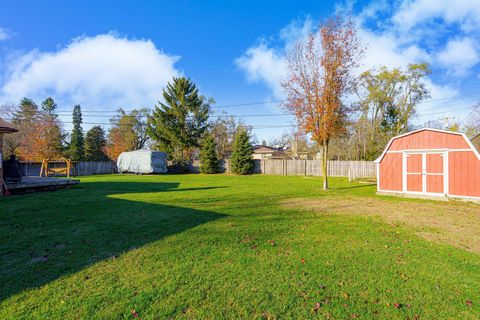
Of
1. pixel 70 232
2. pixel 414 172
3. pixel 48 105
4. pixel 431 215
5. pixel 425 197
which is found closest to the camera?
pixel 70 232

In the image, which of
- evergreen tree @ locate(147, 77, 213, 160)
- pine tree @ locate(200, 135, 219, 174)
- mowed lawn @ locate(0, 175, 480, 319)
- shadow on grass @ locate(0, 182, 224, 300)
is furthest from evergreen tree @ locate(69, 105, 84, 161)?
mowed lawn @ locate(0, 175, 480, 319)

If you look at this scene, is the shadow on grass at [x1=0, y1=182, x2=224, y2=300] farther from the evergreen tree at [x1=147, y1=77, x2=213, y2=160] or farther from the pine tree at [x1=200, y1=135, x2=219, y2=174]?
the evergreen tree at [x1=147, y1=77, x2=213, y2=160]

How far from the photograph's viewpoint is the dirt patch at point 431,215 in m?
4.84

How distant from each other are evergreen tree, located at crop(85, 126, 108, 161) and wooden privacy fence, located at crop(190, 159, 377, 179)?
2215 cm

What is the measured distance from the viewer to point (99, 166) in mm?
28312

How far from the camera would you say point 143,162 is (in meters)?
25.9

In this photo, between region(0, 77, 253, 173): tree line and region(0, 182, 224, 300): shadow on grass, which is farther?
region(0, 77, 253, 173): tree line

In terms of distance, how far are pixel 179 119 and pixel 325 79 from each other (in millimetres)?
21950

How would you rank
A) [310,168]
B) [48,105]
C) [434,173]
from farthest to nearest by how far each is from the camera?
1. [48,105]
2. [310,168]
3. [434,173]

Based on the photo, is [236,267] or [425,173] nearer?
[236,267]

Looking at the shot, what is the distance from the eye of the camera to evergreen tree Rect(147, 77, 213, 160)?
3052cm

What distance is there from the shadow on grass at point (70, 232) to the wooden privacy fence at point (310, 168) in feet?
57.0

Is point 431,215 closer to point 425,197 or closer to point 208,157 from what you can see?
point 425,197

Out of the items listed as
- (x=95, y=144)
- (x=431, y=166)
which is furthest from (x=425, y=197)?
(x=95, y=144)
